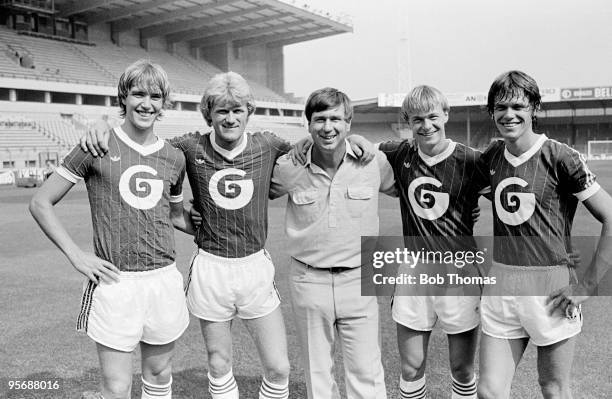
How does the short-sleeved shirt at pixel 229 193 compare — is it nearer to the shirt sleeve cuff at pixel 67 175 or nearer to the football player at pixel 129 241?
the football player at pixel 129 241

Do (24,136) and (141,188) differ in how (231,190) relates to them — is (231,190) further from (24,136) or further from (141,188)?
(24,136)

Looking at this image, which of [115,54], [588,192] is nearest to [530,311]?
[588,192]

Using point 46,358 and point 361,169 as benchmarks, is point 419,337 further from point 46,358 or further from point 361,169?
point 46,358

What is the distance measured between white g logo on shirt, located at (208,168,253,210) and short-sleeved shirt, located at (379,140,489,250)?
2.80 ft

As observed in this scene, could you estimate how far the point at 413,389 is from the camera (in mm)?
2904

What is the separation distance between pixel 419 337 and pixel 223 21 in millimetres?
44774

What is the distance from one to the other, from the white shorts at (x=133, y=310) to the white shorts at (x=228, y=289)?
6.6 inches

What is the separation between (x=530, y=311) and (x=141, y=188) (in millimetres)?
1901

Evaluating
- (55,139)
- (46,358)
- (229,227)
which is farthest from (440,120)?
(55,139)

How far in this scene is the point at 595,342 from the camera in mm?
4246

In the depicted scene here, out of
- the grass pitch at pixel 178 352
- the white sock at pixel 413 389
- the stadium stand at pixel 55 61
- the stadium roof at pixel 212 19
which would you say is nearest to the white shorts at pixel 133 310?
the grass pitch at pixel 178 352

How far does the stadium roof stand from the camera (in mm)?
39375

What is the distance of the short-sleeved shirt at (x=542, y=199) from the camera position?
8.23ft

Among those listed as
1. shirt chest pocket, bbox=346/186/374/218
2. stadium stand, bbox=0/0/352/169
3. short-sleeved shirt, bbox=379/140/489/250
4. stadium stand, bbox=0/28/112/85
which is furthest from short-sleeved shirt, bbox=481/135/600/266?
stadium stand, bbox=0/28/112/85
